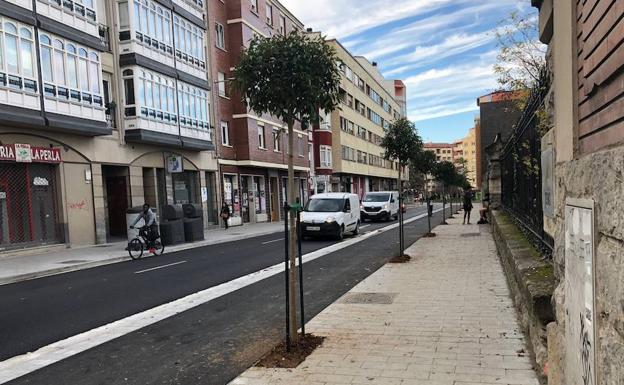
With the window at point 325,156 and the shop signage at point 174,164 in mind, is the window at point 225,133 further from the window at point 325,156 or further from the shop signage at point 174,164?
the window at point 325,156

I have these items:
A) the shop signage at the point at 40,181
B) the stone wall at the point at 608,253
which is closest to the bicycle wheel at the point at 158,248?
the shop signage at the point at 40,181

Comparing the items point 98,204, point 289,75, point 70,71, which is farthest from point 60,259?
point 289,75

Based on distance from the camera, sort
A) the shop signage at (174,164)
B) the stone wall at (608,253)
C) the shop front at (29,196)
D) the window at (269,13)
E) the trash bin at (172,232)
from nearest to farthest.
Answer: the stone wall at (608,253) → the shop front at (29,196) → the trash bin at (172,232) → the shop signage at (174,164) → the window at (269,13)

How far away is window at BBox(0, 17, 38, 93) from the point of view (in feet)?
55.3

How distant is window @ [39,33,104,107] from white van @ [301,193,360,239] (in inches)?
395

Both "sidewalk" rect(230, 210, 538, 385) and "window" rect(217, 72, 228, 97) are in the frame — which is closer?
"sidewalk" rect(230, 210, 538, 385)

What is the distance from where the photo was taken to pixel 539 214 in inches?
241

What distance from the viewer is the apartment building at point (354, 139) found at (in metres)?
50.4

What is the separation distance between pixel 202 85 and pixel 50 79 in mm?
11551

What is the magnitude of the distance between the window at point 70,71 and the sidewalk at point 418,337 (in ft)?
50.1

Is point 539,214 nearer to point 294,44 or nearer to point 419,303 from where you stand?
point 419,303

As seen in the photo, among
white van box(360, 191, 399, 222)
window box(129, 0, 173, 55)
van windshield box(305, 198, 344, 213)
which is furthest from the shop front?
white van box(360, 191, 399, 222)

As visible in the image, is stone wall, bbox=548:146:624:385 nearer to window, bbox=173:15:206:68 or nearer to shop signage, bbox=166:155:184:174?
shop signage, bbox=166:155:184:174

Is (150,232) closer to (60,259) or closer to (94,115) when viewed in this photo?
(60,259)
